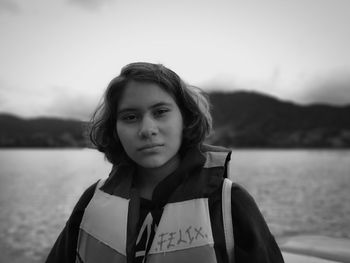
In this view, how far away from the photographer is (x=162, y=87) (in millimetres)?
2119

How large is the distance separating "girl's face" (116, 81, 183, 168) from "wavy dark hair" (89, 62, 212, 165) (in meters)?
0.06

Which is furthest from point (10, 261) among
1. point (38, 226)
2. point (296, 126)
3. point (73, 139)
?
point (296, 126)

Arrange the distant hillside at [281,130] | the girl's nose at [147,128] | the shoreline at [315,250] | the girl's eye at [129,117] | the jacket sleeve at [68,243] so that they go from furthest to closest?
the distant hillside at [281,130] → the shoreline at [315,250] → the jacket sleeve at [68,243] → the girl's eye at [129,117] → the girl's nose at [147,128]

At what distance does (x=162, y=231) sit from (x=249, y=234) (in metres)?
0.48

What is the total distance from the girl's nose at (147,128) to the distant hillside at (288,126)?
118 m

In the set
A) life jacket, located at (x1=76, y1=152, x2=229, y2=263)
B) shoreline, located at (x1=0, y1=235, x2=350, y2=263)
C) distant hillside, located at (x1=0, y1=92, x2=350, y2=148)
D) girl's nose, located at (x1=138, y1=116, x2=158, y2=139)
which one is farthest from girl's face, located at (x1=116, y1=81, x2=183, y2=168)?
distant hillside, located at (x1=0, y1=92, x2=350, y2=148)

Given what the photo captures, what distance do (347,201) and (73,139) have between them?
4537 inches

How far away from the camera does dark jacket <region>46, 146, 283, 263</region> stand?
182cm

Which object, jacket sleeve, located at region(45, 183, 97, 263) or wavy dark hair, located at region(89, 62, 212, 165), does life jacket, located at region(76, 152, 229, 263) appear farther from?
wavy dark hair, located at region(89, 62, 212, 165)

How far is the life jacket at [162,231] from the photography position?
183cm

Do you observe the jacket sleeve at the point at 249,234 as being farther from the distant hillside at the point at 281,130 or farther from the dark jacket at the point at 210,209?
the distant hillside at the point at 281,130

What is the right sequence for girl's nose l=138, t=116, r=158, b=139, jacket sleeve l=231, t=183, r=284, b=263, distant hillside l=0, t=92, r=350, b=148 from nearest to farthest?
1. jacket sleeve l=231, t=183, r=284, b=263
2. girl's nose l=138, t=116, r=158, b=139
3. distant hillside l=0, t=92, r=350, b=148

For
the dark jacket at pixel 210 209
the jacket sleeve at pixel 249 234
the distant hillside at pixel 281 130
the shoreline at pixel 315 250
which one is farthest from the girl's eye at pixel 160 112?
the distant hillside at pixel 281 130

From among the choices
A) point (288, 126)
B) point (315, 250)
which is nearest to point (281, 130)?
point (288, 126)
